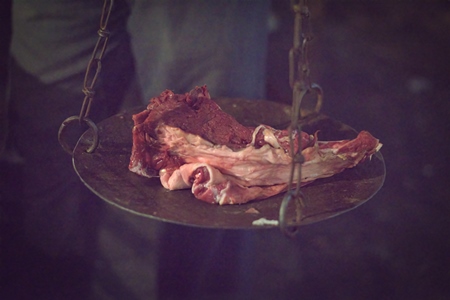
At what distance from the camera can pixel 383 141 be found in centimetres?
274

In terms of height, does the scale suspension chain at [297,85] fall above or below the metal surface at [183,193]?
above

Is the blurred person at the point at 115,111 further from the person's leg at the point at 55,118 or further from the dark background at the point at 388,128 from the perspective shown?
the dark background at the point at 388,128

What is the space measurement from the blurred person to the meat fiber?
1.06 meters

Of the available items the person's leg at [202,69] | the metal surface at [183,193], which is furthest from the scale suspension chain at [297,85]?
the person's leg at [202,69]

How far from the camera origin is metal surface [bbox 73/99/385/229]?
1.28 m

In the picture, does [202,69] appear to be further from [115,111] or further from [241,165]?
[241,165]

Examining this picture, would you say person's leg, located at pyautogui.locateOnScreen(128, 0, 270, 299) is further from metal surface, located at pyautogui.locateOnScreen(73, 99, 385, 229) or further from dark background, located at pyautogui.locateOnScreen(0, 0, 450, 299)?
metal surface, located at pyautogui.locateOnScreen(73, 99, 385, 229)

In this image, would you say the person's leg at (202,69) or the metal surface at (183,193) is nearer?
the metal surface at (183,193)

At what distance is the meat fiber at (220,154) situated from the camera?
148 cm

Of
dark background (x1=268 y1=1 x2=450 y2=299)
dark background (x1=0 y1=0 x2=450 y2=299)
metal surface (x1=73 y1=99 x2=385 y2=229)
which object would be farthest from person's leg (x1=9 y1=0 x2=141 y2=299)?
dark background (x1=268 y1=1 x2=450 y2=299)

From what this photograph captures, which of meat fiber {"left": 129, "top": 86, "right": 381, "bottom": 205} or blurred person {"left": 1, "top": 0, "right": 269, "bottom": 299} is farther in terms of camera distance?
blurred person {"left": 1, "top": 0, "right": 269, "bottom": 299}

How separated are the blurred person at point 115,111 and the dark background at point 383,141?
0.64 ft

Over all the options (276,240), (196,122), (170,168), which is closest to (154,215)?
(170,168)

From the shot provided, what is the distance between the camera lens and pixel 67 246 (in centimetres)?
284
